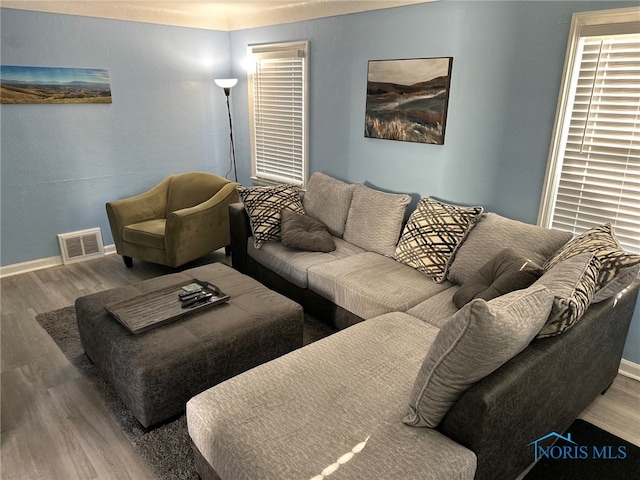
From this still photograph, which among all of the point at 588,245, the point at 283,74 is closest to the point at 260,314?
the point at 588,245

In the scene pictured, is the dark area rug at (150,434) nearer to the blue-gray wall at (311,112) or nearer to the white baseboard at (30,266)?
the white baseboard at (30,266)

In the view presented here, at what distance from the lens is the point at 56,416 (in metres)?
2.24

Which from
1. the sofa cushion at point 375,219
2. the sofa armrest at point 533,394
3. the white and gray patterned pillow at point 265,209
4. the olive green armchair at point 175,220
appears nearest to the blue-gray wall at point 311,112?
the sofa cushion at point 375,219

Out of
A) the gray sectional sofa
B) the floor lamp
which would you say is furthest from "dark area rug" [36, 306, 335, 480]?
the floor lamp

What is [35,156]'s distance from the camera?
12.8 feet

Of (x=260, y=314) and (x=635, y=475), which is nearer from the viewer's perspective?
(x=635, y=475)

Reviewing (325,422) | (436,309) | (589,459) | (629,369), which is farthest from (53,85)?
(629,369)

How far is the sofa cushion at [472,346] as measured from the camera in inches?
53.1

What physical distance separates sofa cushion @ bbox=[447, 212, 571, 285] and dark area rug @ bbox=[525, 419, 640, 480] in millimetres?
875

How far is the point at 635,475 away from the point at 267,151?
13.1 feet

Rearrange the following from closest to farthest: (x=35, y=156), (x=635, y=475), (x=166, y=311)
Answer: (x=635, y=475)
(x=166, y=311)
(x=35, y=156)

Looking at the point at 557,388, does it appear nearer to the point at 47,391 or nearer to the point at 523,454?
the point at 523,454

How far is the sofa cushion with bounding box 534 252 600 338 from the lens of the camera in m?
1.62

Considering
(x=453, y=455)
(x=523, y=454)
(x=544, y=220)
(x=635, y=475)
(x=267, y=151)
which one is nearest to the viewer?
(x=453, y=455)
